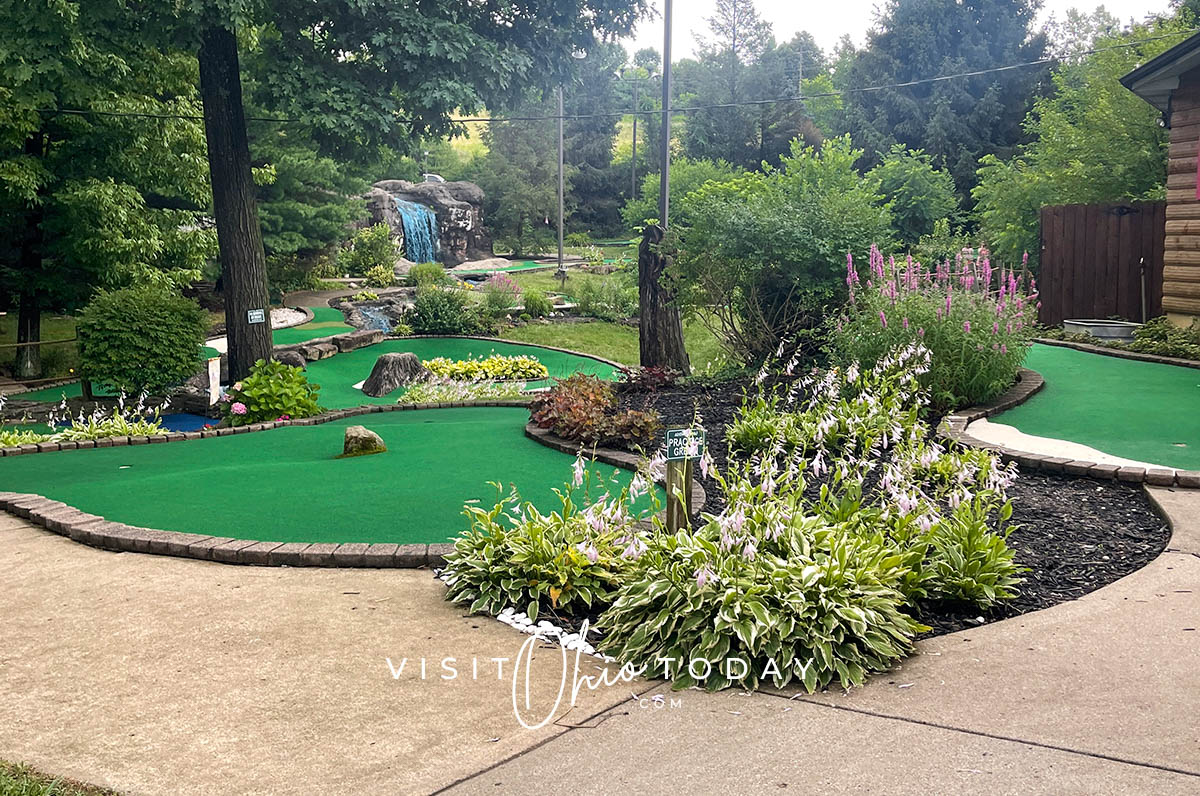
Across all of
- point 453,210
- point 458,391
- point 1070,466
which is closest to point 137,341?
point 458,391

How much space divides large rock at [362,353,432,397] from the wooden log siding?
33.9ft

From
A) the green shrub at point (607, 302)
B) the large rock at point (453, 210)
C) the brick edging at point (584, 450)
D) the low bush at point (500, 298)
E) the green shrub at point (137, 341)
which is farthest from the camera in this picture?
the large rock at point (453, 210)

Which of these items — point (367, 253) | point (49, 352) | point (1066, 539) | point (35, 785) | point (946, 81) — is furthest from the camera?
point (946, 81)

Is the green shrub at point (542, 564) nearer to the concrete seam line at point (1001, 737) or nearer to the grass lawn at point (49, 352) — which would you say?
the concrete seam line at point (1001, 737)

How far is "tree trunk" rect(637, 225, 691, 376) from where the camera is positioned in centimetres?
1370

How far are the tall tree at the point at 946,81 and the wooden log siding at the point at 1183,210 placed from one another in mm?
25638

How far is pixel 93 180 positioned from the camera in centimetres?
1557

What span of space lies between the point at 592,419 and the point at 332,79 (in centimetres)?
709

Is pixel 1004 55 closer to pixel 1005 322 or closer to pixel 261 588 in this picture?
pixel 1005 322

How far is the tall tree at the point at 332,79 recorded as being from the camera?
13062mm

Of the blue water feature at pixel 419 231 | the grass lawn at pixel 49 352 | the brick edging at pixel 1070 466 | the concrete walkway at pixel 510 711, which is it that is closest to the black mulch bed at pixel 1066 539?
the brick edging at pixel 1070 466

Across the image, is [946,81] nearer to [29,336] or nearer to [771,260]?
[771,260]

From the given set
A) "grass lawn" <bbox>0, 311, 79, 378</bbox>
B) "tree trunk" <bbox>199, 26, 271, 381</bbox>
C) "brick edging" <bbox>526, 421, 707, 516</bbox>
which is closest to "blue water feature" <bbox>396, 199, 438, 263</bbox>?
"grass lawn" <bbox>0, 311, 79, 378</bbox>

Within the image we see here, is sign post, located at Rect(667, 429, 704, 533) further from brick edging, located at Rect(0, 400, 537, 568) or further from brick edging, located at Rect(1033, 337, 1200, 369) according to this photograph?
brick edging, located at Rect(1033, 337, 1200, 369)
